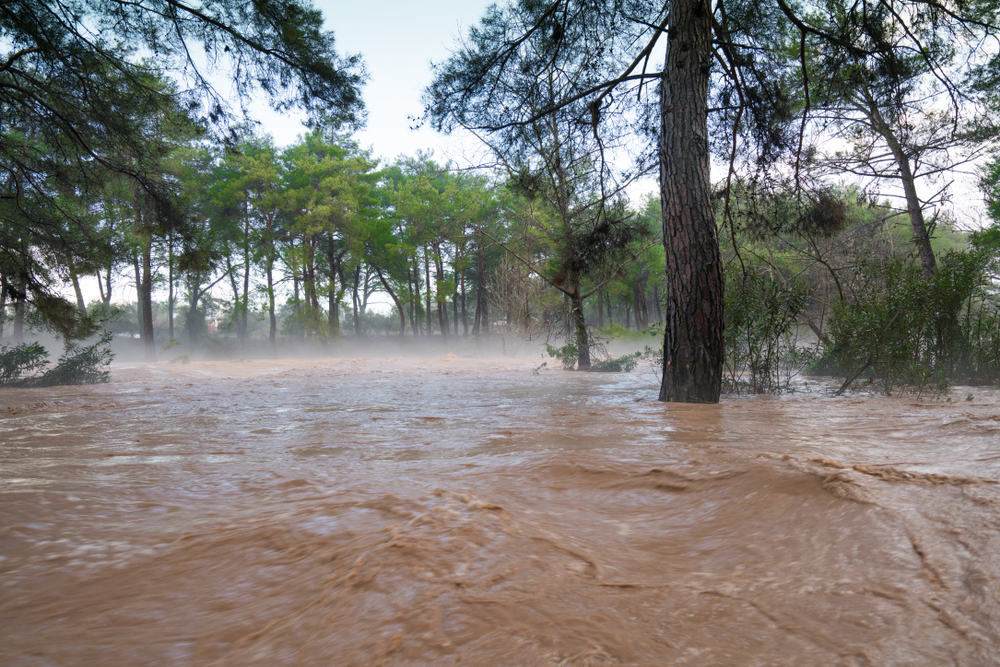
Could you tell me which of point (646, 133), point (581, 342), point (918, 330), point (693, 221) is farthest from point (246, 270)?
point (918, 330)

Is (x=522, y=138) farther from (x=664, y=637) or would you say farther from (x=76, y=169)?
(x=664, y=637)

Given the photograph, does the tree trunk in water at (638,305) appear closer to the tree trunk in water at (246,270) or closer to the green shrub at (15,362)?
the tree trunk in water at (246,270)

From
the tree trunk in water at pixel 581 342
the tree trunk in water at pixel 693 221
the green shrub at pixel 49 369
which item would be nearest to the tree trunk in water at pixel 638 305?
the tree trunk in water at pixel 581 342

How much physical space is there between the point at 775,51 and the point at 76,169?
942cm

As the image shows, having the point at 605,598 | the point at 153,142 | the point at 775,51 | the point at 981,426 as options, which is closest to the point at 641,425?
the point at 981,426

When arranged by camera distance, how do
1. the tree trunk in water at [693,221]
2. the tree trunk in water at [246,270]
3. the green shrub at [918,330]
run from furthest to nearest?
the tree trunk in water at [246,270], the green shrub at [918,330], the tree trunk in water at [693,221]

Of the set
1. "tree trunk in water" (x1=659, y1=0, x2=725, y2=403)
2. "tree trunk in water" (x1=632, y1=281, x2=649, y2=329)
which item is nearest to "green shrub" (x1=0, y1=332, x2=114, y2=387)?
"tree trunk in water" (x1=659, y1=0, x2=725, y2=403)

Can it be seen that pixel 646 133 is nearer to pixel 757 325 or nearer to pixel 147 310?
pixel 757 325

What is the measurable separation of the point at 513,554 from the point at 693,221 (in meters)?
4.85

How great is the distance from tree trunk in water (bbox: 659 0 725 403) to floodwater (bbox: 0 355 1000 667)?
96.5 inches

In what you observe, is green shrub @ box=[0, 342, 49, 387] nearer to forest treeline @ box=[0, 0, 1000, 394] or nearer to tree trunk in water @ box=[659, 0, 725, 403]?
forest treeline @ box=[0, 0, 1000, 394]

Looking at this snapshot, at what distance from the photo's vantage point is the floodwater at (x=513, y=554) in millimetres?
985

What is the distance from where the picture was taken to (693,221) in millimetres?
5430

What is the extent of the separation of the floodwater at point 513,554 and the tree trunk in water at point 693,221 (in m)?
2.45
